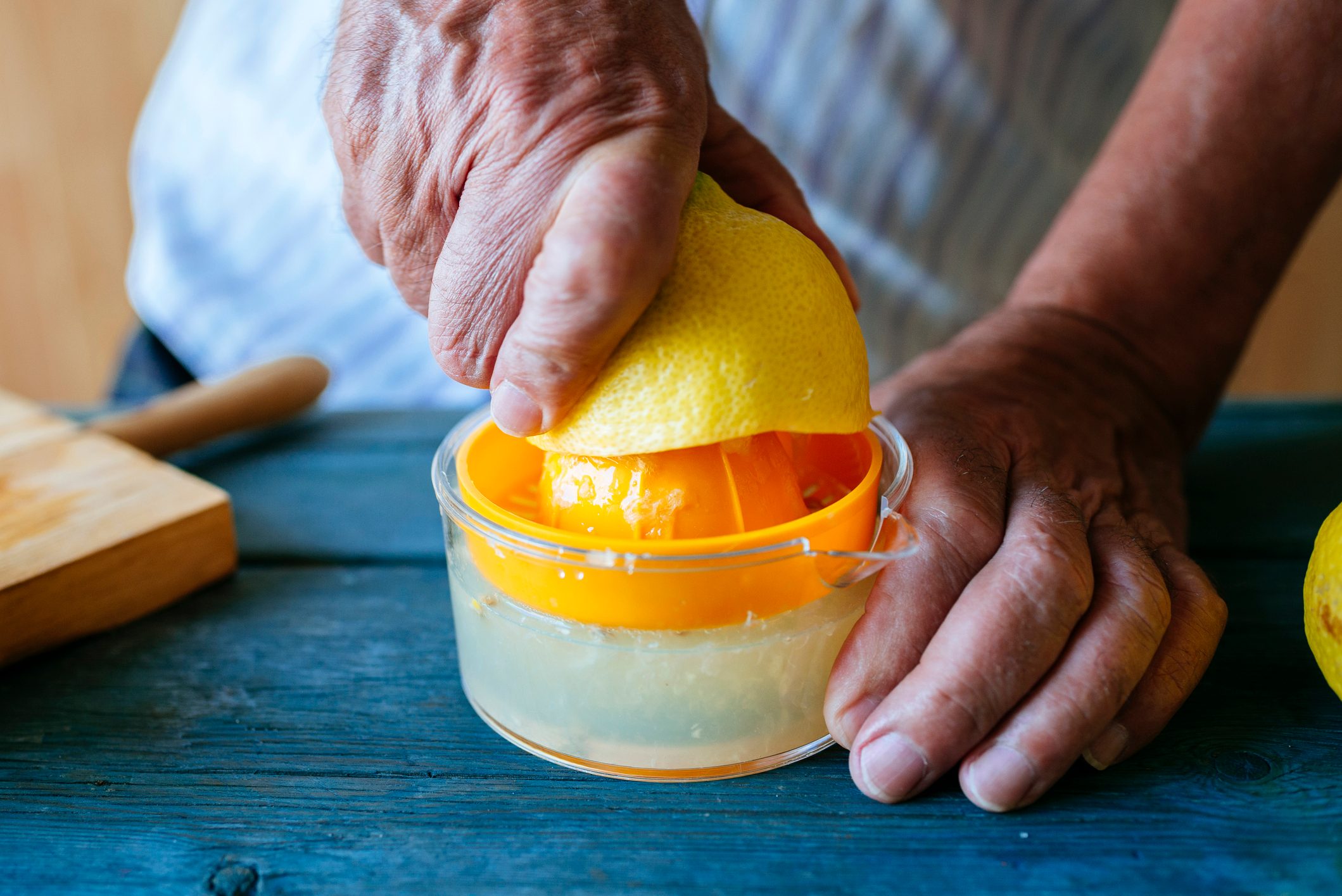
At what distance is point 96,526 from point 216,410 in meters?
0.29

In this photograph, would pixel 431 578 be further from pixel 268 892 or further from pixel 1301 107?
pixel 1301 107

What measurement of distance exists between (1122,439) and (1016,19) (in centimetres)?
58

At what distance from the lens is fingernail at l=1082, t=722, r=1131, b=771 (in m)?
0.59

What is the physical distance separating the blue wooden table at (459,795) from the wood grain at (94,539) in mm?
25

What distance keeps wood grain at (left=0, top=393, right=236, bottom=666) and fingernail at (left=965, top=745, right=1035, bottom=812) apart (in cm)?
62

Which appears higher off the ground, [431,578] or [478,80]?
[478,80]

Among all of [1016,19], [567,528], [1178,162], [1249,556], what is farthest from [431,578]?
[1016,19]

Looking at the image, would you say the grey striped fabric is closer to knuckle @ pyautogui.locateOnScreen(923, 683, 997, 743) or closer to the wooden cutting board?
the wooden cutting board

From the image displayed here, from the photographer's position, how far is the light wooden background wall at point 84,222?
2.14 meters

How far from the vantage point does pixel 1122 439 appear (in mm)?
843

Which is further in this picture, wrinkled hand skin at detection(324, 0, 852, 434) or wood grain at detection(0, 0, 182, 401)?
wood grain at detection(0, 0, 182, 401)

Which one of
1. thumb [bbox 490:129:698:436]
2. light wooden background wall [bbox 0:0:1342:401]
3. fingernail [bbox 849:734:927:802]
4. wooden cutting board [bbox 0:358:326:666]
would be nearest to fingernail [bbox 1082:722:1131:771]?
fingernail [bbox 849:734:927:802]

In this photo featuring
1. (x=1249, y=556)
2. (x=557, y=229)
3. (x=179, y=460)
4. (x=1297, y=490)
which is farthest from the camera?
(x=179, y=460)

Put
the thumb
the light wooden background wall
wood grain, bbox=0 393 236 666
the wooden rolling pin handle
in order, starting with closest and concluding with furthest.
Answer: the thumb, wood grain, bbox=0 393 236 666, the wooden rolling pin handle, the light wooden background wall
